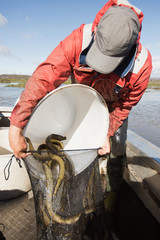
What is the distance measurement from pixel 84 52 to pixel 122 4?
0.46 meters

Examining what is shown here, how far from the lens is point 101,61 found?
→ 113 centimetres

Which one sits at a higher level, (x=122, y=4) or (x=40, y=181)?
(x=122, y=4)

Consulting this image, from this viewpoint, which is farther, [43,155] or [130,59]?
[130,59]

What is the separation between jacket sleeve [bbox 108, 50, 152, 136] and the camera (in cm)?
153

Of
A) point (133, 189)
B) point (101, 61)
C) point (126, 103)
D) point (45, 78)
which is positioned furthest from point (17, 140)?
point (133, 189)

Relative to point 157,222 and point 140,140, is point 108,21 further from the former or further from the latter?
point 157,222

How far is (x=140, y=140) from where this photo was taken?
262 centimetres

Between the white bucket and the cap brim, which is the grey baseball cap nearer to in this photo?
the cap brim

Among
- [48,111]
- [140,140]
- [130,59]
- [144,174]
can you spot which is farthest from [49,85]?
[140,140]

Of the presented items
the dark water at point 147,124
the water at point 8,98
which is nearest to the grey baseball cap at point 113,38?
the dark water at point 147,124

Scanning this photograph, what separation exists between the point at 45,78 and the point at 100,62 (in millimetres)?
426

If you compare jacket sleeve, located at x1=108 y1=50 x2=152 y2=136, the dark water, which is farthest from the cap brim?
the dark water

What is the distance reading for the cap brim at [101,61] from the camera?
1122 millimetres

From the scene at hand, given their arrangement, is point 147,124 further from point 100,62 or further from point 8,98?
point 8,98
